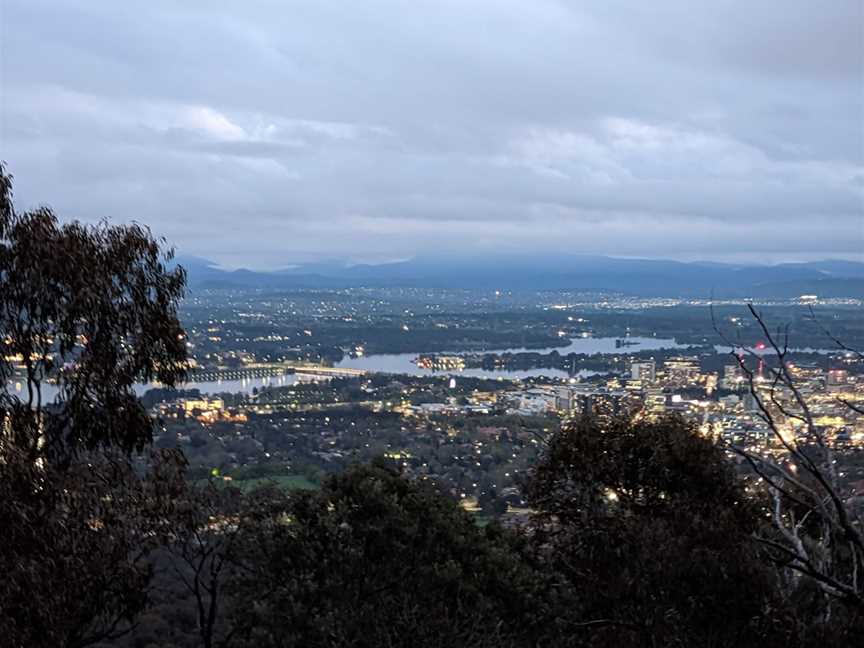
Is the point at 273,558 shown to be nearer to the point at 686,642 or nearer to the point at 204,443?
the point at 686,642

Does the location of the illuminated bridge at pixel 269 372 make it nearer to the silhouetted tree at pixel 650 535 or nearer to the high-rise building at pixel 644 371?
the high-rise building at pixel 644 371

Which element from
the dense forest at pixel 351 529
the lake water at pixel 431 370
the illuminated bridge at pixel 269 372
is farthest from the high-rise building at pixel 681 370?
the dense forest at pixel 351 529

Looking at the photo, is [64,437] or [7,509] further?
[64,437]

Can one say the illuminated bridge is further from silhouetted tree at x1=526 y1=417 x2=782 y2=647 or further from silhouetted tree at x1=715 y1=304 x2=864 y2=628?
silhouetted tree at x1=715 y1=304 x2=864 y2=628

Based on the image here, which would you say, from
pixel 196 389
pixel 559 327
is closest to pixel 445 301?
pixel 559 327

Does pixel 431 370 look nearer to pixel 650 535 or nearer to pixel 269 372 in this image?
pixel 269 372

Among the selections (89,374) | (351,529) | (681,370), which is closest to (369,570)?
(351,529)
